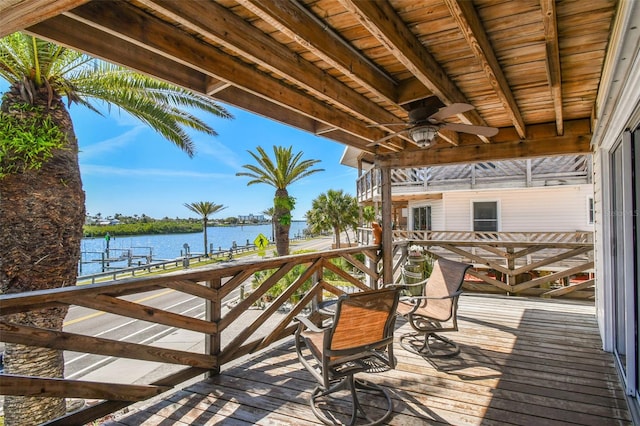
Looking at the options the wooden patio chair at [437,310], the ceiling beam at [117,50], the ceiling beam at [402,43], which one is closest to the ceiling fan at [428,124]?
the ceiling beam at [402,43]

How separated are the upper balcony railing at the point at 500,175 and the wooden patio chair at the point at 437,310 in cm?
530

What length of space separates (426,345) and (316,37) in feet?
10.0

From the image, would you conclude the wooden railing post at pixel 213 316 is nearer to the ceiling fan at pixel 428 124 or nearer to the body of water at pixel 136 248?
the ceiling fan at pixel 428 124

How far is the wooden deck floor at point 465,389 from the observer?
7.47 feet

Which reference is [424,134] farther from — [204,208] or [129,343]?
[204,208]

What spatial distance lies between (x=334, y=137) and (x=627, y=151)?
2.96 m

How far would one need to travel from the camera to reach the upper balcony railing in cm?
943

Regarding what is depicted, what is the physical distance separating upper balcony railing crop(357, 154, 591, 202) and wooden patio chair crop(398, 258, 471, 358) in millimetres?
5298

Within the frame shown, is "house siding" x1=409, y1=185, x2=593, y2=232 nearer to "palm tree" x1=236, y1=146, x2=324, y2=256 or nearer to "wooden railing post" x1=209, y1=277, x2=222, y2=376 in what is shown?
"palm tree" x1=236, y1=146, x2=324, y2=256

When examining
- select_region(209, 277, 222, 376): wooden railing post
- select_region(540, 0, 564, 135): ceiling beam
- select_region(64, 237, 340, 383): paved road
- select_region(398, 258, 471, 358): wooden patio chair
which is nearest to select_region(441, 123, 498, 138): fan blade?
select_region(540, 0, 564, 135): ceiling beam

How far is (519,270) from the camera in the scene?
5.68 meters

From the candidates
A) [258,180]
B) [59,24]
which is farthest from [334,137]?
[258,180]

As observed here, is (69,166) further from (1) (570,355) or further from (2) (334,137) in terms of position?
(1) (570,355)

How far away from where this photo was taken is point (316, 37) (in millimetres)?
1954
